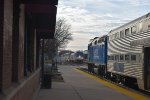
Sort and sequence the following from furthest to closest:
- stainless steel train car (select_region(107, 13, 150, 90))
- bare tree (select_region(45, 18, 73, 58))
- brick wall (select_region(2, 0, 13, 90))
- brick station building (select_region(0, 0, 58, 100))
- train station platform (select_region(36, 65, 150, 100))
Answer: bare tree (select_region(45, 18, 73, 58)) → train station platform (select_region(36, 65, 150, 100)) → stainless steel train car (select_region(107, 13, 150, 90)) → brick wall (select_region(2, 0, 13, 90)) → brick station building (select_region(0, 0, 58, 100))

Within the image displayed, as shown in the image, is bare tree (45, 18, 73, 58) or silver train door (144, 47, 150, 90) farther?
bare tree (45, 18, 73, 58)

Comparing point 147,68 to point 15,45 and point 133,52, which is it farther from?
point 15,45

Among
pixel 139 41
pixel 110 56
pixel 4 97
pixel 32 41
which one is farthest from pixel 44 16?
pixel 110 56

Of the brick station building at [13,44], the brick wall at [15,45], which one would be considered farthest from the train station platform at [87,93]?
the brick wall at [15,45]

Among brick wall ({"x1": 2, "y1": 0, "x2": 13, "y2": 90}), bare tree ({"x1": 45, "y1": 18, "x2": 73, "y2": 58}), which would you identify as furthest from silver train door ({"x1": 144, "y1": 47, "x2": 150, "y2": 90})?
bare tree ({"x1": 45, "y1": 18, "x2": 73, "y2": 58})

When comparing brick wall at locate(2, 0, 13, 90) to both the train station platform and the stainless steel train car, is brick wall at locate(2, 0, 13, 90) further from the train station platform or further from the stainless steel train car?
the stainless steel train car

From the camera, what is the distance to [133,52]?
21.9 meters

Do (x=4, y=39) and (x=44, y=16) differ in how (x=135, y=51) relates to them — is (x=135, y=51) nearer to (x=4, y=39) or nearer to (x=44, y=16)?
(x=44, y=16)

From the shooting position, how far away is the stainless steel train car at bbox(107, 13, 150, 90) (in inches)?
755

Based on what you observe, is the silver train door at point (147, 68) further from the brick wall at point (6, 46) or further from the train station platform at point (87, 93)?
the brick wall at point (6, 46)

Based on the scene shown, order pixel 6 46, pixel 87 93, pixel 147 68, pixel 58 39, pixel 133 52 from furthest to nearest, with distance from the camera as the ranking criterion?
pixel 58 39 < pixel 87 93 < pixel 133 52 < pixel 147 68 < pixel 6 46

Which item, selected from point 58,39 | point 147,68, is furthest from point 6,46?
point 58,39

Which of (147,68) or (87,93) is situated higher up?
(147,68)

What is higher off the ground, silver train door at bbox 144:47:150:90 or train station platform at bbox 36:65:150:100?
silver train door at bbox 144:47:150:90
